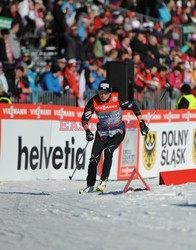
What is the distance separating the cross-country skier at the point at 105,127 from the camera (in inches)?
553

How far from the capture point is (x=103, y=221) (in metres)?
9.98

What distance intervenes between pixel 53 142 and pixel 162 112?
127 inches

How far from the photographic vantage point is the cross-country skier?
1405 centimetres

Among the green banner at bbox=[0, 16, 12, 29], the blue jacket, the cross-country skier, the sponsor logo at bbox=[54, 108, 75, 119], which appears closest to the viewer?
the cross-country skier

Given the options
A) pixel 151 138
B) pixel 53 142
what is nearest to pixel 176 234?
pixel 53 142

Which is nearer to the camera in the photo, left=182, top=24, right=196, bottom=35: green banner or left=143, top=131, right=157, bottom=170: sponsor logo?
left=143, top=131, right=157, bottom=170: sponsor logo

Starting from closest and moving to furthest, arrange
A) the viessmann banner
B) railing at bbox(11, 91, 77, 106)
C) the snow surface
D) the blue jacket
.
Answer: the snow surface
the viessmann banner
railing at bbox(11, 91, 77, 106)
the blue jacket

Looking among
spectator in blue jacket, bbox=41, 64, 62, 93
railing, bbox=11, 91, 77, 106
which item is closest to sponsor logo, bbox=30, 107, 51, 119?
railing, bbox=11, 91, 77, 106

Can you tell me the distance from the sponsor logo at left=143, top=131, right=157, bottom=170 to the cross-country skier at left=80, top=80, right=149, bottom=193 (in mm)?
4652

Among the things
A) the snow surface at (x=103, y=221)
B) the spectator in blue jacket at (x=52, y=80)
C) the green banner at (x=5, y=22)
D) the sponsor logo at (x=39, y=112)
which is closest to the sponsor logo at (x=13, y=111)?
the sponsor logo at (x=39, y=112)

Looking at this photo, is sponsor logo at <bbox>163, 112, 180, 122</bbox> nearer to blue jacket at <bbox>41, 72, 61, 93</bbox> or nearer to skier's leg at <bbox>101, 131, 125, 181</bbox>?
blue jacket at <bbox>41, 72, 61, 93</bbox>

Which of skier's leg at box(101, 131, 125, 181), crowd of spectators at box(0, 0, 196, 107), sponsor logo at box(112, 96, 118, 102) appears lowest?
skier's leg at box(101, 131, 125, 181)

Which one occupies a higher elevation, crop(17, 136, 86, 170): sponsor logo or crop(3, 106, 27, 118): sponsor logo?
crop(3, 106, 27, 118): sponsor logo

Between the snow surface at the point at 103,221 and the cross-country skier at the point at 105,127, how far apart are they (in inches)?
51.5
